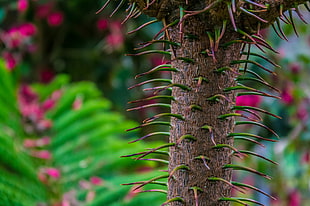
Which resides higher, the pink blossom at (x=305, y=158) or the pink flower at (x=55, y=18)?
the pink flower at (x=55, y=18)

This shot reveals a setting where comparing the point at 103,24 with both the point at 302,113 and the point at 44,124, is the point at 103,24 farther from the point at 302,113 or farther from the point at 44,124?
the point at 302,113

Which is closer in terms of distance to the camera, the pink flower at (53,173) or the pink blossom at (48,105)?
the pink flower at (53,173)

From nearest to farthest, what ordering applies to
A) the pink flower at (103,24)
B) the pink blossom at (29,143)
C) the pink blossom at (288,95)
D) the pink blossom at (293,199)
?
the pink blossom at (29,143)
the pink blossom at (288,95)
the pink flower at (103,24)
the pink blossom at (293,199)

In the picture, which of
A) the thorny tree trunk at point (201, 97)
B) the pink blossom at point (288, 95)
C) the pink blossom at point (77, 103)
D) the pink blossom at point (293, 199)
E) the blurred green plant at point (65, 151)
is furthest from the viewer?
the pink blossom at point (293, 199)

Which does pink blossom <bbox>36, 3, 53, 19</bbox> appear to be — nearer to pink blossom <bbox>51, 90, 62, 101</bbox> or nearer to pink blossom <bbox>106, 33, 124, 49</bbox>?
pink blossom <bbox>106, 33, 124, 49</bbox>

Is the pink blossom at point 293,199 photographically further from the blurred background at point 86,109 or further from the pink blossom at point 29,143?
the pink blossom at point 29,143

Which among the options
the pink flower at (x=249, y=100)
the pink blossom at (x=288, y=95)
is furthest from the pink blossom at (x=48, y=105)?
the pink blossom at (x=288, y=95)

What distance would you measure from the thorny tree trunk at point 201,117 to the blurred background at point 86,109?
1.38ft

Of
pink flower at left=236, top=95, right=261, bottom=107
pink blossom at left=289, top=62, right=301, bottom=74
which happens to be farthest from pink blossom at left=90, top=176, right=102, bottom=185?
pink blossom at left=289, top=62, right=301, bottom=74

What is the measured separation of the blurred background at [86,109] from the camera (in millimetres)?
1137

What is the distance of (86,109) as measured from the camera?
138 centimetres

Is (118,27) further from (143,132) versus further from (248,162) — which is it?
(248,162)

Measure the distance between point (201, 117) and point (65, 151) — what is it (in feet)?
3.27

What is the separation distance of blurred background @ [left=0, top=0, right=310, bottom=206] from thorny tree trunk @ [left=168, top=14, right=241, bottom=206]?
16.6 inches
